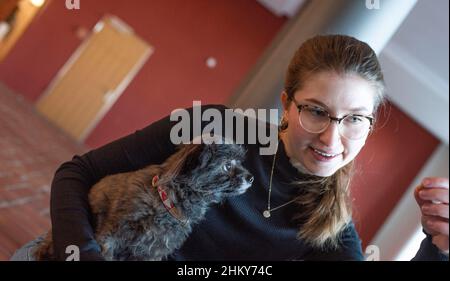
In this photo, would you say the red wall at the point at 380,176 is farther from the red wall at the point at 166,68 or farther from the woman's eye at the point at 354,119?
the woman's eye at the point at 354,119

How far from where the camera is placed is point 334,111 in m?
0.68

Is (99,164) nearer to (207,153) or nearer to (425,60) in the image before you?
(207,153)

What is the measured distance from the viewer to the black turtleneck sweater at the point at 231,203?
792 millimetres

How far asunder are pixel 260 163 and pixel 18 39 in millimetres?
494

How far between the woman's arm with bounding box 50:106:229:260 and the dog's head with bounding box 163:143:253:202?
0.07 metres

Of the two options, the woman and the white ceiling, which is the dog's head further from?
the white ceiling

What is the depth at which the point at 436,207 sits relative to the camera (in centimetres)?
58

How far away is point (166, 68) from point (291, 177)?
0.36m

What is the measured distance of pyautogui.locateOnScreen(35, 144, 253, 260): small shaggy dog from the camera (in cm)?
75

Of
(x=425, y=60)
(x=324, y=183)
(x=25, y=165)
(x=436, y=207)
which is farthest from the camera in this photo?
(x=425, y=60)

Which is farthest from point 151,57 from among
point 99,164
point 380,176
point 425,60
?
point 425,60

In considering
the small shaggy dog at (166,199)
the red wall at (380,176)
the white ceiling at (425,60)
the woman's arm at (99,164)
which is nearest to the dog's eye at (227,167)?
the small shaggy dog at (166,199)

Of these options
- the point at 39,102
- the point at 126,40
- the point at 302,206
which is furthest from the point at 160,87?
the point at 302,206

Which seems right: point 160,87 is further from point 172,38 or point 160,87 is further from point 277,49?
point 277,49
